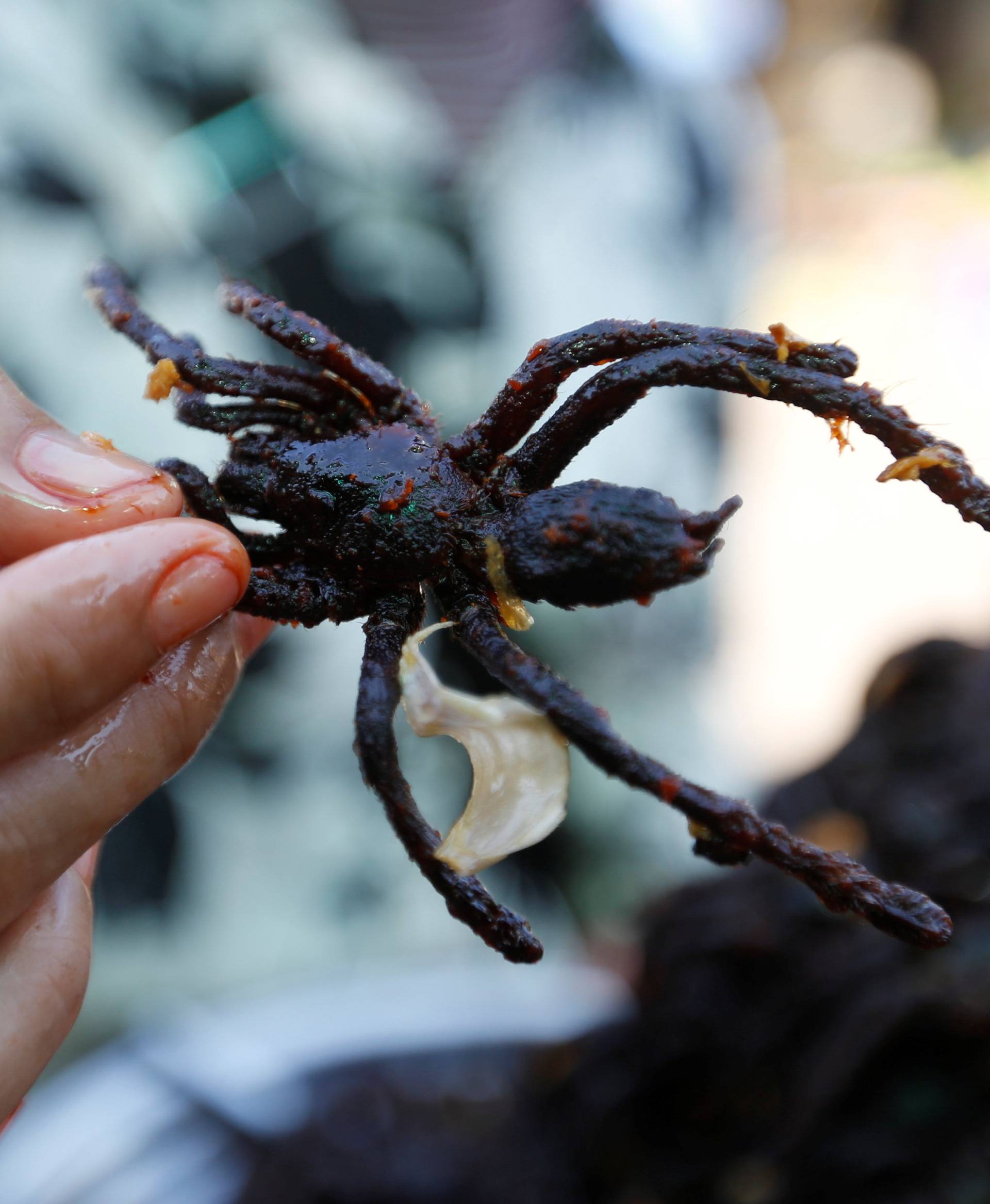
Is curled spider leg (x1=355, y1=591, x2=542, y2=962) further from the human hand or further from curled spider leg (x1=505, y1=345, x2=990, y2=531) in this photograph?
curled spider leg (x1=505, y1=345, x2=990, y2=531)

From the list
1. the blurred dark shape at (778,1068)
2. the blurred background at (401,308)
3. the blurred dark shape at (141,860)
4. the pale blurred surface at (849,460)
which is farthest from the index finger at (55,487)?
the pale blurred surface at (849,460)

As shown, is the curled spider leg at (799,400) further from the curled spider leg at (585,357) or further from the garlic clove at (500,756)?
the garlic clove at (500,756)

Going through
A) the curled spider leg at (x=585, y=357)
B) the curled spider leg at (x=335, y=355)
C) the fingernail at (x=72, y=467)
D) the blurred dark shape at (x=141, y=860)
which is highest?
the curled spider leg at (x=585, y=357)

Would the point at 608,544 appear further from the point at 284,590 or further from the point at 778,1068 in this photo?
the point at 778,1068

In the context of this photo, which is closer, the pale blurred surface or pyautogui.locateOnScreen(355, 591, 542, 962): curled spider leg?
pyautogui.locateOnScreen(355, 591, 542, 962): curled spider leg

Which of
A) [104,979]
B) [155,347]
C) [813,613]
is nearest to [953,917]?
[155,347]

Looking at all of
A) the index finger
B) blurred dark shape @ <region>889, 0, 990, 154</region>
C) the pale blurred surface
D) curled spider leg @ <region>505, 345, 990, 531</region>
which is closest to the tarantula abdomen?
curled spider leg @ <region>505, 345, 990, 531</region>

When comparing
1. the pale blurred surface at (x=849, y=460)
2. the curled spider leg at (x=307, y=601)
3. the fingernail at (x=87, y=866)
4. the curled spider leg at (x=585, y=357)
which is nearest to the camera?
the curled spider leg at (x=585, y=357)
